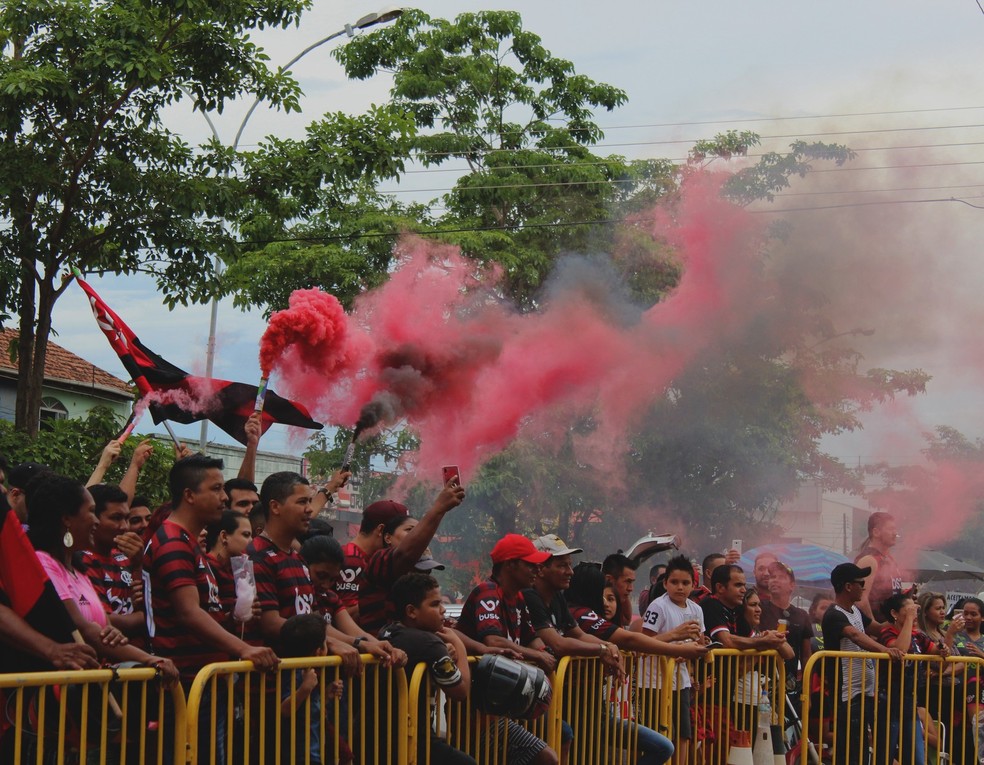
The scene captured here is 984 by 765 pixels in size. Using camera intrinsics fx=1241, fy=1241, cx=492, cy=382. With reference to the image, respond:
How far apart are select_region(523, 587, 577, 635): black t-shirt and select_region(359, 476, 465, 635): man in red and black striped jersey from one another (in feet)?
2.73

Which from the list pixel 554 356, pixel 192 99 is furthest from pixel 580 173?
pixel 192 99

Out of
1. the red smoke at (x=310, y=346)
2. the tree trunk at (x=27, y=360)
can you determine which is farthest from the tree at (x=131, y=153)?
the red smoke at (x=310, y=346)

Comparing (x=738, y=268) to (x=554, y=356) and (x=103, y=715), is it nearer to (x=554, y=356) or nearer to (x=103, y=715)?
(x=554, y=356)

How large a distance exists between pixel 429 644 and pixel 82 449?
23.2 ft

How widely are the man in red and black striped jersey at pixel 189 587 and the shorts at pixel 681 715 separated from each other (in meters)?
3.47

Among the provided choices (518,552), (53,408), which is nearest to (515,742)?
(518,552)

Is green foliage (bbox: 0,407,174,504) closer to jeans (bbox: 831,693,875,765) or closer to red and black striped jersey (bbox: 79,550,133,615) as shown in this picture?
red and black striped jersey (bbox: 79,550,133,615)

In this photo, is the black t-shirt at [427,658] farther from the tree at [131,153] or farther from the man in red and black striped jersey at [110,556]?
the tree at [131,153]

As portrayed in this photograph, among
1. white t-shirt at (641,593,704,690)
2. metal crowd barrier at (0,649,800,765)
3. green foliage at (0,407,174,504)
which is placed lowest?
metal crowd barrier at (0,649,800,765)

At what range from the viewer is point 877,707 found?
28.4 ft

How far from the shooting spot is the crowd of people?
17.1 feet

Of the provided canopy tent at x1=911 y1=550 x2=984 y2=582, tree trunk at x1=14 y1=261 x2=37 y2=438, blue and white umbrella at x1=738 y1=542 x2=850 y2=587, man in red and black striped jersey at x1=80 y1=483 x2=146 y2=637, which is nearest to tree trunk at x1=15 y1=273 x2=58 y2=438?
tree trunk at x1=14 y1=261 x2=37 y2=438

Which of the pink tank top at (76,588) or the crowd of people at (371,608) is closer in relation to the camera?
the pink tank top at (76,588)

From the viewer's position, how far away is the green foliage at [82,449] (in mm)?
11406
